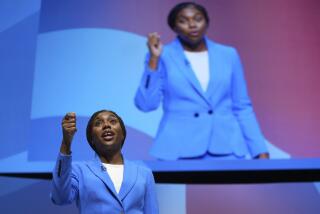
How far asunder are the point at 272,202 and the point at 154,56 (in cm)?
126

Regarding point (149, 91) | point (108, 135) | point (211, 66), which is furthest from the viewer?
point (211, 66)

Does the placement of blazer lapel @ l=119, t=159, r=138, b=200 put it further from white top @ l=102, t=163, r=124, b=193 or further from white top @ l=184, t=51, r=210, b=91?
white top @ l=184, t=51, r=210, b=91

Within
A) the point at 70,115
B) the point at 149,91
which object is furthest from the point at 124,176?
the point at 149,91

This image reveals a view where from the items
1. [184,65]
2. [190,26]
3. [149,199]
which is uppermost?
[190,26]

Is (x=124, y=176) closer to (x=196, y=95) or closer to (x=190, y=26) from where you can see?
(x=196, y=95)

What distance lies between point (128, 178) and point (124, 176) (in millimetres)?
16

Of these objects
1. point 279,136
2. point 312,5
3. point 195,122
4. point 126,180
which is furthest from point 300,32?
point 126,180

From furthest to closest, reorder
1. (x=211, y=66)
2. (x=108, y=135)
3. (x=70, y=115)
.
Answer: (x=211, y=66) < (x=108, y=135) < (x=70, y=115)

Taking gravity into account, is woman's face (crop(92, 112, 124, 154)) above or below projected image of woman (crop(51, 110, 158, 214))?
above

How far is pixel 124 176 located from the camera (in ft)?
5.92

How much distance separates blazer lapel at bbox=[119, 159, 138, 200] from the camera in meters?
1.76

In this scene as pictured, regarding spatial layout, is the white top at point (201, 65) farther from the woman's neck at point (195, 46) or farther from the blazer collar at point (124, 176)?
the blazer collar at point (124, 176)

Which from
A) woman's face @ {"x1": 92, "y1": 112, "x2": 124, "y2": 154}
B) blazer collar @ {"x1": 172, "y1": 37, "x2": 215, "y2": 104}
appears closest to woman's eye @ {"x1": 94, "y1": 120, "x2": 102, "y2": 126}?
woman's face @ {"x1": 92, "y1": 112, "x2": 124, "y2": 154}

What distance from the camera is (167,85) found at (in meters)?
3.52
